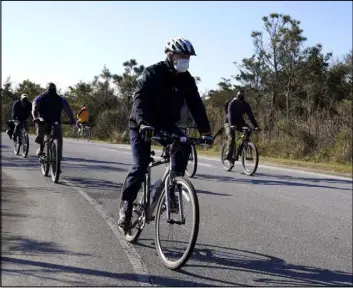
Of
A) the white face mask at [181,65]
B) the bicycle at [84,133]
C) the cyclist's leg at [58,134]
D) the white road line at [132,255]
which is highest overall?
the white face mask at [181,65]

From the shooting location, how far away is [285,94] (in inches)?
1123

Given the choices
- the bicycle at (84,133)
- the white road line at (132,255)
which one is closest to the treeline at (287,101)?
the bicycle at (84,133)

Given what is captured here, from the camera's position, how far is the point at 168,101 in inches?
205

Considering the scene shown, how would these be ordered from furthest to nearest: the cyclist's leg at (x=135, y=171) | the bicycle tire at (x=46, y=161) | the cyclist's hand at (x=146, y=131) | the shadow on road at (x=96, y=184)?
the bicycle tire at (x=46, y=161)
the shadow on road at (x=96, y=184)
the cyclist's leg at (x=135, y=171)
the cyclist's hand at (x=146, y=131)

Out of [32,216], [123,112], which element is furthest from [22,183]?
[123,112]

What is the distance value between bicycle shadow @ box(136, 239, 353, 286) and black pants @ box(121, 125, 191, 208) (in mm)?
711

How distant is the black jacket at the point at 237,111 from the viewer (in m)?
13.4

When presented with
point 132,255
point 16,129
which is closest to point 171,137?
point 132,255

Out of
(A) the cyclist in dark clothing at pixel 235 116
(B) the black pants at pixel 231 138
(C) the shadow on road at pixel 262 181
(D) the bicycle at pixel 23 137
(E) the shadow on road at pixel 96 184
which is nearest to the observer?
(E) the shadow on road at pixel 96 184

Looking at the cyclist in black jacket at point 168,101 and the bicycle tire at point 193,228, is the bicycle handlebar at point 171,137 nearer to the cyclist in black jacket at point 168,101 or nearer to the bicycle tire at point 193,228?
the cyclist in black jacket at point 168,101

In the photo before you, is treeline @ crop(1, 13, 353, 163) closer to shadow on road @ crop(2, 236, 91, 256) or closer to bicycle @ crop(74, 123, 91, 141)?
bicycle @ crop(74, 123, 91, 141)

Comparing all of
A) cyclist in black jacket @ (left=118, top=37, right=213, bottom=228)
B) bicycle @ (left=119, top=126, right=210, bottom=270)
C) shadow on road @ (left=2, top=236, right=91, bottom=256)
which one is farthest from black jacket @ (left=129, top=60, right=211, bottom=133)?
shadow on road @ (left=2, top=236, right=91, bottom=256)

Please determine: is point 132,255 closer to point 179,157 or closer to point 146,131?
point 179,157

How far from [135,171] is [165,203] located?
0.55 meters
